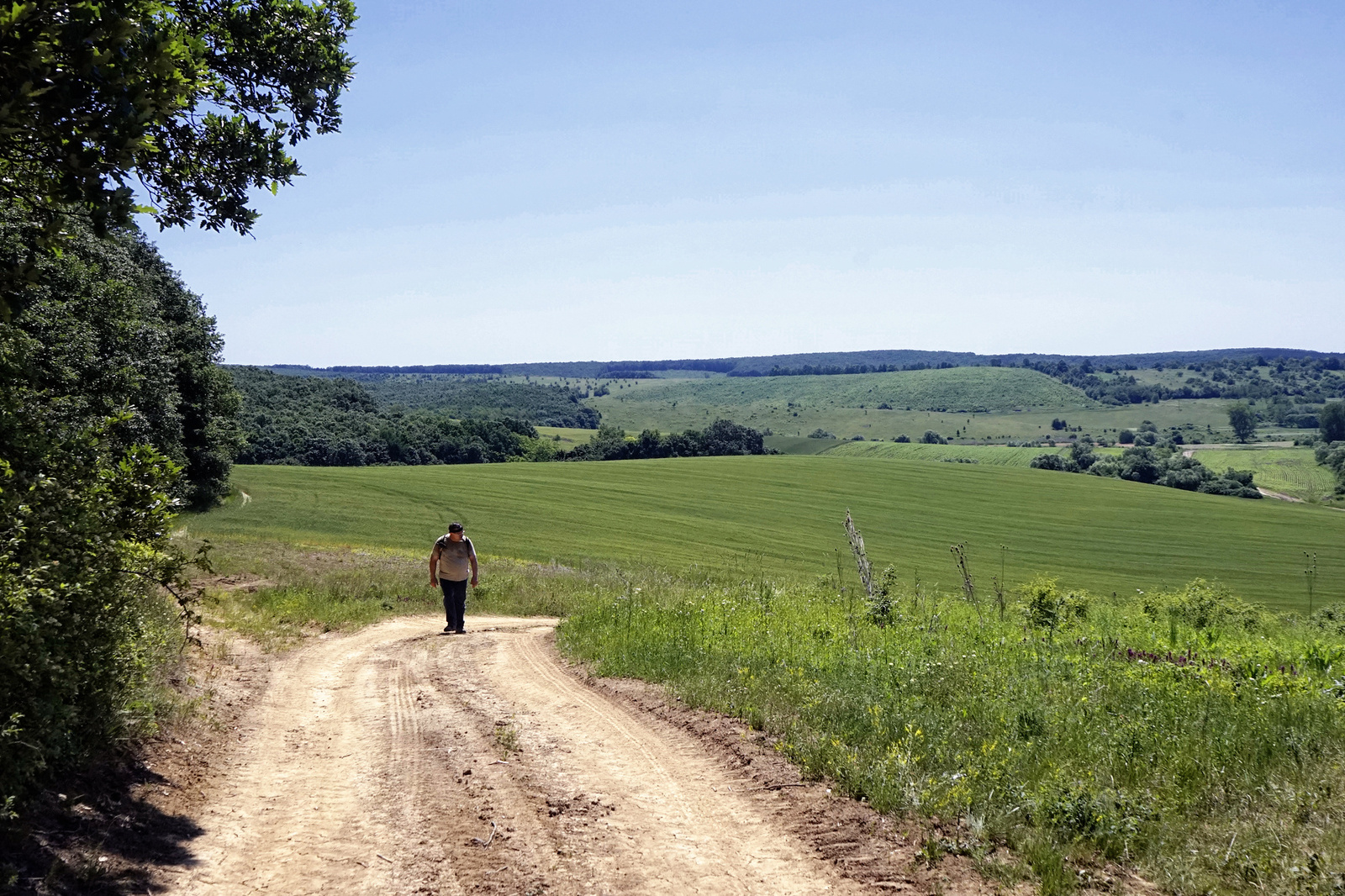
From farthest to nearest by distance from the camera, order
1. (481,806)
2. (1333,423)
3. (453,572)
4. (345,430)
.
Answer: (1333,423), (345,430), (453,572), (481,806)

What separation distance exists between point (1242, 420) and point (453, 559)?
218 meters

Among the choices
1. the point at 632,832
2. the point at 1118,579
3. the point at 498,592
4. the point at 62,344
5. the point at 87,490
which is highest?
the point at 62,344

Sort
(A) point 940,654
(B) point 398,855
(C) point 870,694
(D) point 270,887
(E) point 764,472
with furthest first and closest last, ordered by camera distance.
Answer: (E) point 764,472 → (A) point 940,654 → (C) point 870,694 → (B) point 398,855 → (D) point 270,887

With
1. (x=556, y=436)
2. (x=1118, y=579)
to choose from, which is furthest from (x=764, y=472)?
(x=556, y=436)

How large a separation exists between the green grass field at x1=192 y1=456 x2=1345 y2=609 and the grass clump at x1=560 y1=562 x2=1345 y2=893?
1082 inches

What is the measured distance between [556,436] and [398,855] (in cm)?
15229

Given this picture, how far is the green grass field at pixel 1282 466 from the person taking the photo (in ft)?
367

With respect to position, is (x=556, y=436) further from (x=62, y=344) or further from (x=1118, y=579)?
(x=62, y=344)

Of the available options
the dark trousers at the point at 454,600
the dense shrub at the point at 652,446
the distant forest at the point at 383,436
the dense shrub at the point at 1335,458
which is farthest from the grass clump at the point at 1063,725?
the dense shrub at the point at 1335,458

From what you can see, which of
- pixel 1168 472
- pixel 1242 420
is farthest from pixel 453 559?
pixel 1242 420

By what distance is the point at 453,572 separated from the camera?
50.6ft

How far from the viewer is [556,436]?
156500mm

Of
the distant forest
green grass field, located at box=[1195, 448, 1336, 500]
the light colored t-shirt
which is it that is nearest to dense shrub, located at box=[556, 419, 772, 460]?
the distant forest

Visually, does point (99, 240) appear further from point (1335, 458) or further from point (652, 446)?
point (1335, 458)
